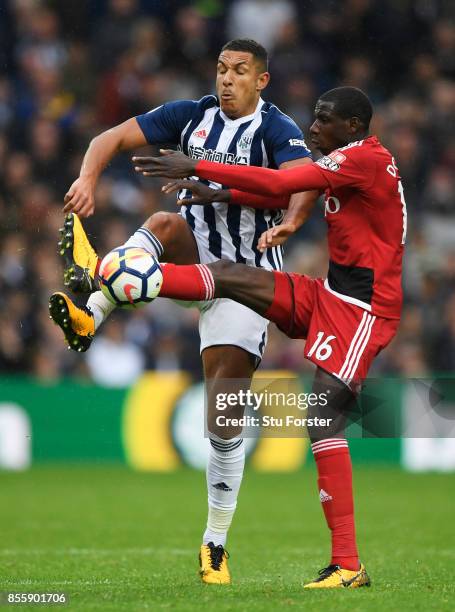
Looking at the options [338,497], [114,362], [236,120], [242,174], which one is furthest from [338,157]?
[114,362]

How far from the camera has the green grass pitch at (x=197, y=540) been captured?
19.6 feet

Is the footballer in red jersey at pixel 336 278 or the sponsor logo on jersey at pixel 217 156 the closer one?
the footballer in red jersey at pixel 336 278

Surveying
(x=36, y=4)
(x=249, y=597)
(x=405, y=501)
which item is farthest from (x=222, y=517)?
(x=36, y=4)

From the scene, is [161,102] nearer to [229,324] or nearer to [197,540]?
[197,540]

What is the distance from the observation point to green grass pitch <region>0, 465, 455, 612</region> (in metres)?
5.96

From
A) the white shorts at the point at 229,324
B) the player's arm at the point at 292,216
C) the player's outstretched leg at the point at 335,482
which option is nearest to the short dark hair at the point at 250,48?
the player's arm at the point at 292,216

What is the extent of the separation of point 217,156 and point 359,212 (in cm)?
102

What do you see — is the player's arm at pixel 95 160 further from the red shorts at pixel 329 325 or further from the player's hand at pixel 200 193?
the red shorts at pixel 329 325

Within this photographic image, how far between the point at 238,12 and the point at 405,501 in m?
7.23

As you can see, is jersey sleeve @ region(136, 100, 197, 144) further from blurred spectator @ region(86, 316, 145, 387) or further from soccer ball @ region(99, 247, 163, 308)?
blurred spectator @ region(86, 316, 145, 387)

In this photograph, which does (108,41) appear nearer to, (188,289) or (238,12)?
(238,12)

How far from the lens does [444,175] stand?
621 inches

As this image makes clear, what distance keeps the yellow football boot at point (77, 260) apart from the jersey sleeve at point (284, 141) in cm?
121

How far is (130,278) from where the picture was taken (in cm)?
606
